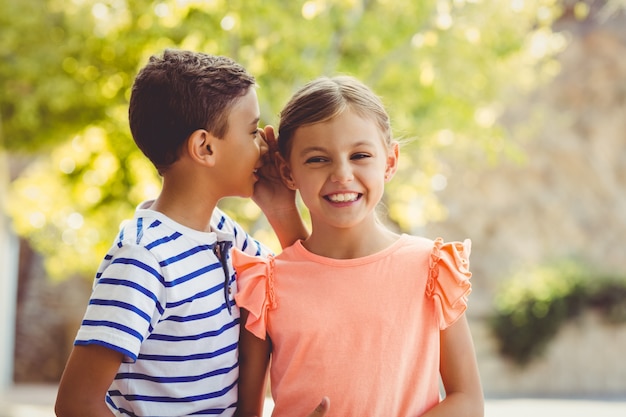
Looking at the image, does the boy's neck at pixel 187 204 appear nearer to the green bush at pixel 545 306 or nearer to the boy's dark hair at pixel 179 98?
the boy's dark hair at pixel 179 98

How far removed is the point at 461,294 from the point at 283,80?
14.8 feet

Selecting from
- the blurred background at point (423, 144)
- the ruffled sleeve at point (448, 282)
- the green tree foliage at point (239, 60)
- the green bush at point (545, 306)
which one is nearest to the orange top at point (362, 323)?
the ruffled sleeve at point (448, 282)

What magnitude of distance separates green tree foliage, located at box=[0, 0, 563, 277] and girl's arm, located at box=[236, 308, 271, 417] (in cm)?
337

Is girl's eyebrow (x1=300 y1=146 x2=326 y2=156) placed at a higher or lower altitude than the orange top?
higher

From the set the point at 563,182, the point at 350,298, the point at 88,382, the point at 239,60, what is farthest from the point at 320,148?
the point at 563,182

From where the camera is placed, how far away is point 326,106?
4.97 ft

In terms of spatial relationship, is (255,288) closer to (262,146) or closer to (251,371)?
(251,371)

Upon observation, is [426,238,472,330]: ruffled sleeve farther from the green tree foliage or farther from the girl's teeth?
the green tree foliage

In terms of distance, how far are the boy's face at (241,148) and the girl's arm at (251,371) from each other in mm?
291

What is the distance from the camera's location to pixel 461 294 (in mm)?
1436

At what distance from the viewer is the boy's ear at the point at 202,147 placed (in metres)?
1.56

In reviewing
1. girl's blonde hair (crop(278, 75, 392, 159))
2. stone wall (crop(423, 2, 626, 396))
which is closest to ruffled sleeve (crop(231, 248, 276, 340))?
girl's blonde hair (crop(278, 75, 392, 159))

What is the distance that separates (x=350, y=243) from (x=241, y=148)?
0.93 feet

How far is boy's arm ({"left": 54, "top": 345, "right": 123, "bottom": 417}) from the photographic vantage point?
135 centimetres
